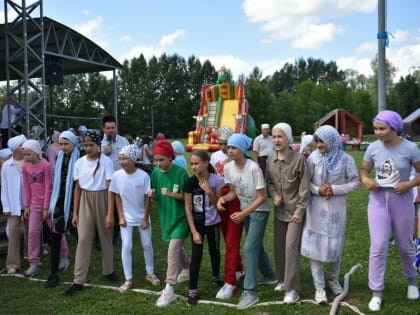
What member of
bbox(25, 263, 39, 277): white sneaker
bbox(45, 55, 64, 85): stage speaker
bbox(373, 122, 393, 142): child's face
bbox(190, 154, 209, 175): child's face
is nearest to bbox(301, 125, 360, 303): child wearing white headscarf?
bbox(373, 122, 393, 142): child's face

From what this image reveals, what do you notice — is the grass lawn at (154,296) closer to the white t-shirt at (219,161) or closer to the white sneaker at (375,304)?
the white sneaker at (375,304)

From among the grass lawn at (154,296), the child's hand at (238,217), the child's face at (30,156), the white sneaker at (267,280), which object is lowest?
the grass lawn at (154,296)

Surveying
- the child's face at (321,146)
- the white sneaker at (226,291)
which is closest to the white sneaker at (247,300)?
the white sneaker at (226,291)

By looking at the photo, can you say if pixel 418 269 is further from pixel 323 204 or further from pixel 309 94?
pixel 309 94

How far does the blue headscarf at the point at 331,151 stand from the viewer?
4.36 m

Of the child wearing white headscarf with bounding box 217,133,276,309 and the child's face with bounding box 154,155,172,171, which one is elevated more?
the child's face with bounding box 154,155,172,171

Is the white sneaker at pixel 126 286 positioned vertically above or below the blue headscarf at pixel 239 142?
below

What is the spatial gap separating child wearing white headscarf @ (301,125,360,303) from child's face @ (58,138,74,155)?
2.79m

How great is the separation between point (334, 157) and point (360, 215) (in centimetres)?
506

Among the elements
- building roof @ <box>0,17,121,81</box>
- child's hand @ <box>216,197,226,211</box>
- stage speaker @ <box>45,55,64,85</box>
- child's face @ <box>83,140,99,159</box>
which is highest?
building roof @ <box>0,17,121,81</box>

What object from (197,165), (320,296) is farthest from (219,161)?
(320,296)

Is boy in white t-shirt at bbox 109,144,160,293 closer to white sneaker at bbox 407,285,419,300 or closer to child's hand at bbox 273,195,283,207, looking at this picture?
child's hand at bbox 273,195,283,207

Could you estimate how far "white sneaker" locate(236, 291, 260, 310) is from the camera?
14.4 ft

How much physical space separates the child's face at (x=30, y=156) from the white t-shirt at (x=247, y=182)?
2.45m
